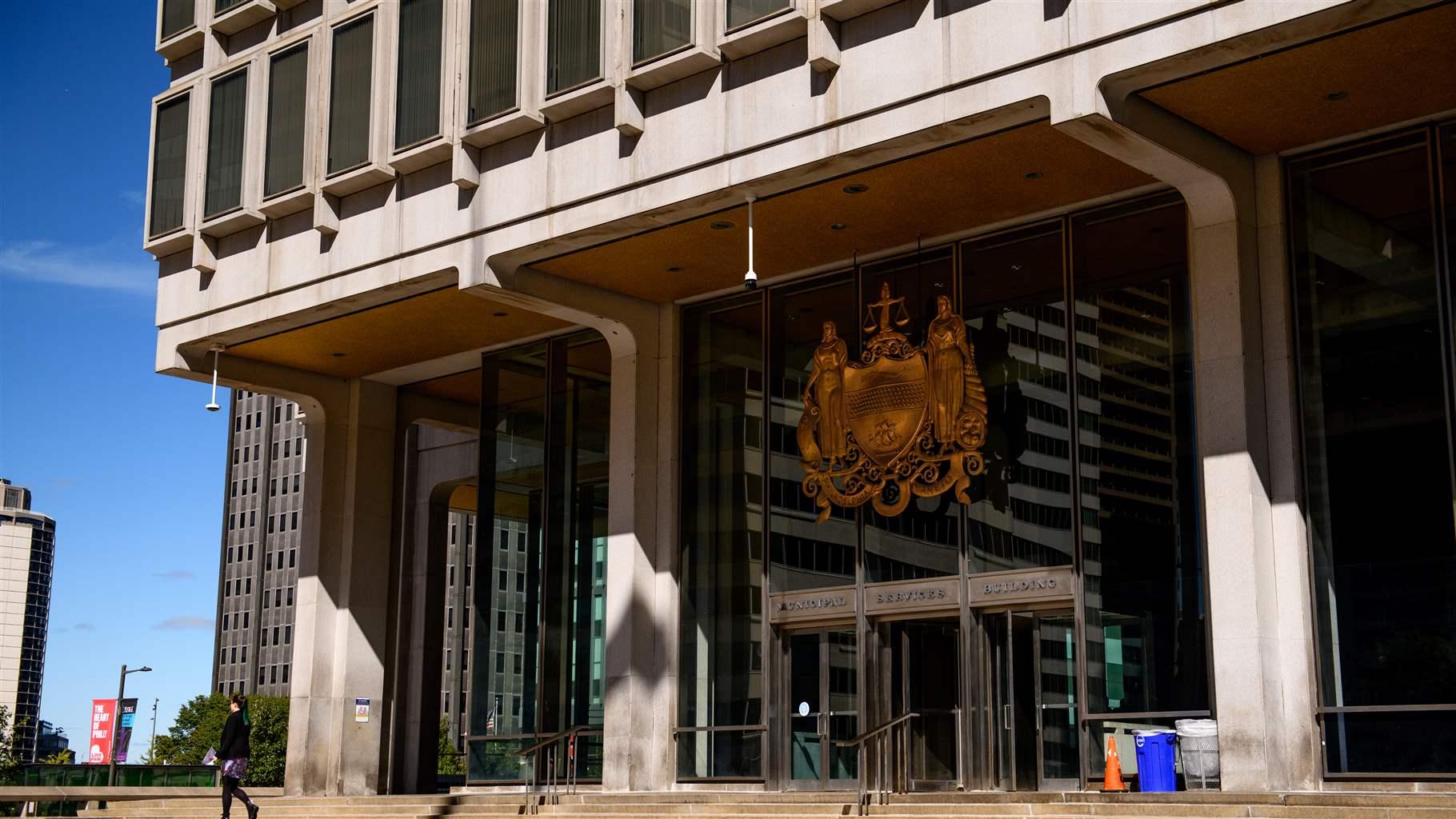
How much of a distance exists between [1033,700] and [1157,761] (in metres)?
2.46

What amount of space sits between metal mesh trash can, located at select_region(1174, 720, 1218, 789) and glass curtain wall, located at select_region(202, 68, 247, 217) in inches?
653

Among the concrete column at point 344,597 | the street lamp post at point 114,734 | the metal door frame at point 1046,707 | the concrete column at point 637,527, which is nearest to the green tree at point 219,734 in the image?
the street lamp post at point 114,734

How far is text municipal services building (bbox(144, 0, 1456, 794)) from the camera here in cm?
1773

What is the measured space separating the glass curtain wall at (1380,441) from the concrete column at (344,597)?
16991 millimetres

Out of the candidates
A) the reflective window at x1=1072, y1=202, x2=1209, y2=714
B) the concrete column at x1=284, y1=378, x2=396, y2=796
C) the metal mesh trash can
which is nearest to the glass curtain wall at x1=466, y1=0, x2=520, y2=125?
the reflective window at x1=1072, y1=202, x2=1209, y2=714

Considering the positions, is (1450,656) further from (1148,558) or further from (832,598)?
(832,598)

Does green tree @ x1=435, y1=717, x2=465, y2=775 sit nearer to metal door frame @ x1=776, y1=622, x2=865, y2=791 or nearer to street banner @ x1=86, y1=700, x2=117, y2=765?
street banner @ x1=86, y1=700, x2=117, y2=765

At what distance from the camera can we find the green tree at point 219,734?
10150cm

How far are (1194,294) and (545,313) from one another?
9549 mm

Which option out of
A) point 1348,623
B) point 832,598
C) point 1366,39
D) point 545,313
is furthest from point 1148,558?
point 545,313

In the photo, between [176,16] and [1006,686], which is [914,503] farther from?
[176,16]

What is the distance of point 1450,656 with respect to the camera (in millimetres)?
17062

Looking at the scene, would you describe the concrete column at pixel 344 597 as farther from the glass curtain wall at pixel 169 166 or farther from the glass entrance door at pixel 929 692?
the glass entrance door at pixel 929 692

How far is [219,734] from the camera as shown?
101 metres
